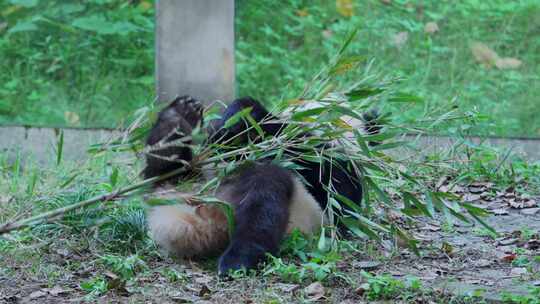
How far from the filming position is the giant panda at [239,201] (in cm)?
341

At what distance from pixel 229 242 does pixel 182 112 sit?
0.62 metres

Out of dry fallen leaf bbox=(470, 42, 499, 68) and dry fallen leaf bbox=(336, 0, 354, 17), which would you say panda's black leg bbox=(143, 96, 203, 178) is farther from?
dry fallen leaf bbox=(336, 0, 354, 17)

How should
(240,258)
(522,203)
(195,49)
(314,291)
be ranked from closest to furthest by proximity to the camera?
(314,291)
(240,258)
(522,203)
(195,49)

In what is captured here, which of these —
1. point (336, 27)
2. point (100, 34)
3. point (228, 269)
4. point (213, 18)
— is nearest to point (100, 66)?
point (100, 34)

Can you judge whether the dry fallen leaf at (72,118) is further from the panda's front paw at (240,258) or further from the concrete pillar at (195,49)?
the panda's front paw at (240,258)

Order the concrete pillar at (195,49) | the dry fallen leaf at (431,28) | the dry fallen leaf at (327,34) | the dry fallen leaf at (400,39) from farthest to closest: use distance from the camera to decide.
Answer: the dry fallen leaf at (327,34) < the dry fallen leaf at (431,28) < the dry fallen leaf at (400,39) < the concrete pillar at (195,49)

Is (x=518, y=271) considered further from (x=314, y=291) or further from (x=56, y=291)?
(x=56, y=291)

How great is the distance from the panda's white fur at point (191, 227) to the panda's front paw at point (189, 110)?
0.34 metres

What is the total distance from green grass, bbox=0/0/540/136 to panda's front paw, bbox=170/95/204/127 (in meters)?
3.29

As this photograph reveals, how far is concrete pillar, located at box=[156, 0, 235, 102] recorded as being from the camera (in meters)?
4.94

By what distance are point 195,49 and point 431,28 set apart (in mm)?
3454

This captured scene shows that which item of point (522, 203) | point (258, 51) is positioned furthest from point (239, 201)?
Answer: point (258, 51)

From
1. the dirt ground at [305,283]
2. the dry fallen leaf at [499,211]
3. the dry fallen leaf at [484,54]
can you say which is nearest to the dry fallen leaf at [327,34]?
the dry fallen leaf at [484,54]

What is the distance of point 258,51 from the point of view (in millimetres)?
7793
